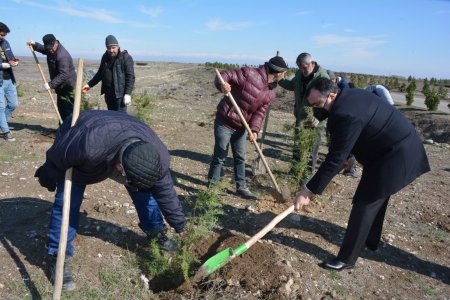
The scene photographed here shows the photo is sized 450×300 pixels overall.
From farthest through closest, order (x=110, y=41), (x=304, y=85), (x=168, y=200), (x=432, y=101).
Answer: (x=432, y=101) → (x=110, y=41) → (x=304, y=85) → (x=168, y=200)

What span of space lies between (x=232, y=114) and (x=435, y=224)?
9.90ft

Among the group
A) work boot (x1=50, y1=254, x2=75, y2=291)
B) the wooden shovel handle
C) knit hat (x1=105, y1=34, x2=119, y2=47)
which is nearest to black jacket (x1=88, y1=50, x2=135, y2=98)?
knit hat (x1=105, y1=34, x2=119, y2=47)

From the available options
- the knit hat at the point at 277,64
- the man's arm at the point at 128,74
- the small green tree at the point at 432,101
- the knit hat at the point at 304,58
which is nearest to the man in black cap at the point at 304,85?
the knit hat at the point at 304,58

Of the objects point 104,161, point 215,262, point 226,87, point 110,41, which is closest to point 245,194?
point 226,87

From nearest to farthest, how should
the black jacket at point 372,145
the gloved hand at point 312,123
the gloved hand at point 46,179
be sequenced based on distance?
1. the gloved hand at point 46,179
2. the black jacket at point 372,145
3. the gloved hand at point 312,123

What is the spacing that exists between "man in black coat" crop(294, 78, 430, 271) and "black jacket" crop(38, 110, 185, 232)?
1.35 meters

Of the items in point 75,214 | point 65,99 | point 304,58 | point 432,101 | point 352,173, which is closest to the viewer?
point 75,214

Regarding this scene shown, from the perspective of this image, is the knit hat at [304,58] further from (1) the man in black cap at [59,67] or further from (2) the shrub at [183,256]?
(1) the man in black cap at [59,67]

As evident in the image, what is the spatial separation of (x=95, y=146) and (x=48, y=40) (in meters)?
4.83

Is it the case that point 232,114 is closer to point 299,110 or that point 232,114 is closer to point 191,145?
point 299,110

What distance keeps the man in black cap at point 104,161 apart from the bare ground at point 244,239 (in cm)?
42

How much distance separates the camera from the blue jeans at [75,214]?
2.98 metres

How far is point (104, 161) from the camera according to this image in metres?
2.64

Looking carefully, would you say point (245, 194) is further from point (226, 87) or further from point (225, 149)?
point (226, 87)
